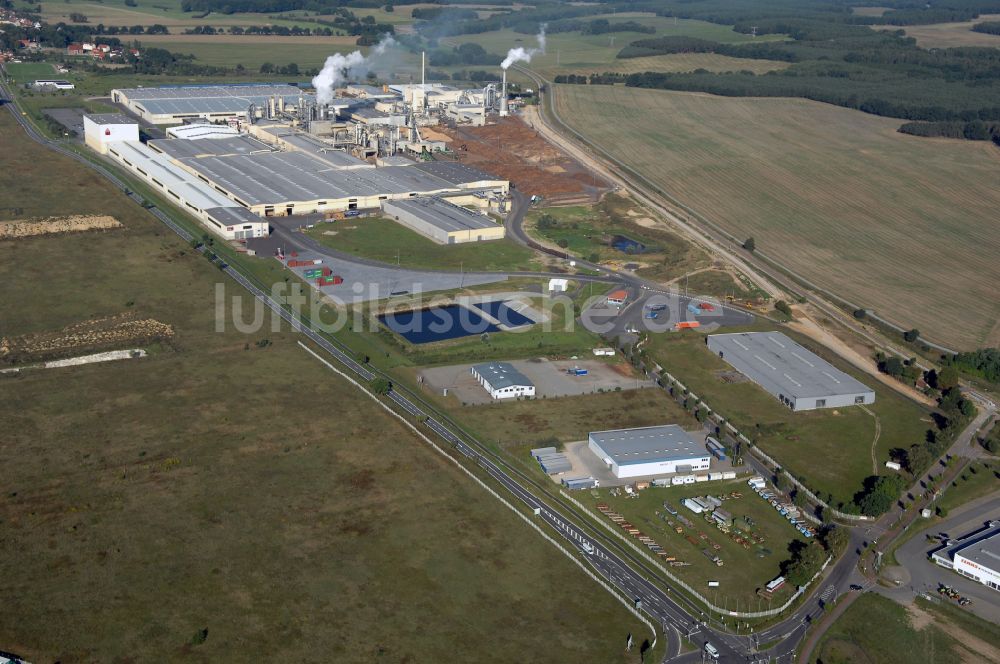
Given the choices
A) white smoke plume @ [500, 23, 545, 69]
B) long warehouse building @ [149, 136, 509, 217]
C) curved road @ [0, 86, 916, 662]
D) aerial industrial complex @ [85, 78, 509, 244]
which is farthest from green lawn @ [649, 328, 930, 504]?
white smoke plume @ [500, 23, 545, 69]

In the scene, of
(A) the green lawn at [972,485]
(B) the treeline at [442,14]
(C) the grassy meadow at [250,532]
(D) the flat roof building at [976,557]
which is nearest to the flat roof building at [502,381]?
(C) the grassy meadow at [250,532]

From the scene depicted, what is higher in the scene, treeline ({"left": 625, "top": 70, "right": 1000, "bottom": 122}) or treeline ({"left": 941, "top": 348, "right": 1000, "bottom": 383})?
treeline ({"left": 625, "top": 70, "right": 1000, "bottom": 122})

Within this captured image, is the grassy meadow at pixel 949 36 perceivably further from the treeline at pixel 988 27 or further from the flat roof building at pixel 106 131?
the flat roof building at pixel 106 131

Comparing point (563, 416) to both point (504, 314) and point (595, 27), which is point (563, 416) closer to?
point (504, 314)

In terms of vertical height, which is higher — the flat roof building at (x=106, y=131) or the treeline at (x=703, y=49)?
the treeline at (x=703, y=49)

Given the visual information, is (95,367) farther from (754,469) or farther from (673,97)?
(673,97)

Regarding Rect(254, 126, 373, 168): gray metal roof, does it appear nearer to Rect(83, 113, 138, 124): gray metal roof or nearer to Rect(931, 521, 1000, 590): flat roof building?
Rect(83, 113, 138, 124): gray metal roof
